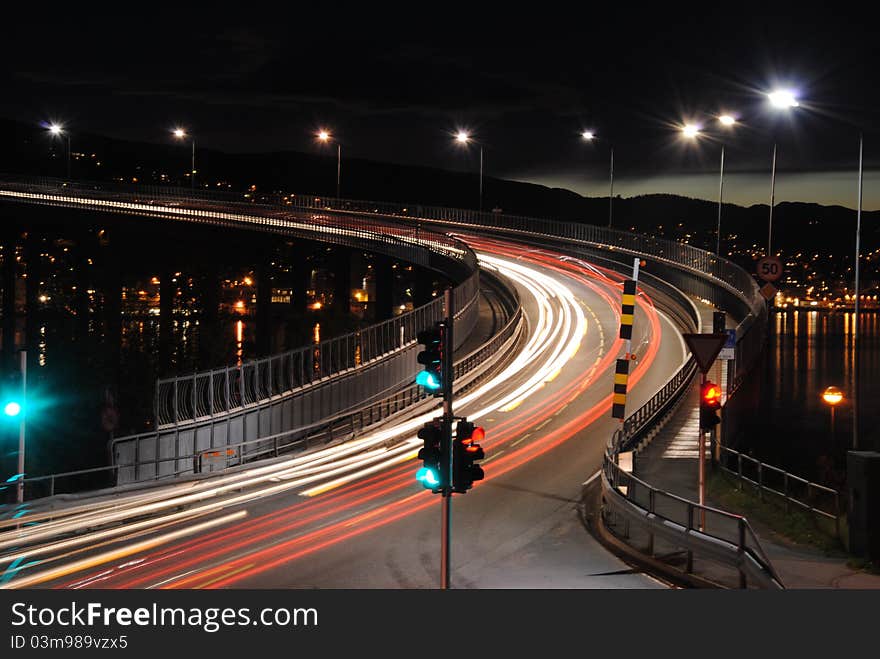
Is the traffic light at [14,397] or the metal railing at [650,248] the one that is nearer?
the traffic light at [14,397]

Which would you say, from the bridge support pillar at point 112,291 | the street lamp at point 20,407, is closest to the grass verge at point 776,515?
the street lamp at point 20,407

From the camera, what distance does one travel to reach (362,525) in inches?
754

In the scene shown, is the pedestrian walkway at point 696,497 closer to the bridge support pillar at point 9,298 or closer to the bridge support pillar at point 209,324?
the bridge support pillar at point 209,324

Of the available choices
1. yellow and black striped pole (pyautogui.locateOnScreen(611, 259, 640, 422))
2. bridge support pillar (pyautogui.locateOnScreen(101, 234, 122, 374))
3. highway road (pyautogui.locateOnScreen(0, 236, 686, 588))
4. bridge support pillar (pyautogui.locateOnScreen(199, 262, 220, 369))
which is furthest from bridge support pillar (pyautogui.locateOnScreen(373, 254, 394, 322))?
yellow and black striped pole (pyautogui.locateOnScreen(611, 259, 640, 422))

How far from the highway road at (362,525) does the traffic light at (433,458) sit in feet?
7.67

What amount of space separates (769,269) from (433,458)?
74.7ft

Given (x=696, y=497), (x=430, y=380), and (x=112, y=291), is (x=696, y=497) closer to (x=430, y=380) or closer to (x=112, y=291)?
(x=430, y=380)

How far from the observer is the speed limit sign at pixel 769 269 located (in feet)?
108

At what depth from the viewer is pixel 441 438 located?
43.2 ft

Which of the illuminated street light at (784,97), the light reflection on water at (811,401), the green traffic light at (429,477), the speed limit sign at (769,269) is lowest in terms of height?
the light reflection on water at (811,401)

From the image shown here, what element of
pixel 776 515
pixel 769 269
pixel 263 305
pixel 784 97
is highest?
pixel 784 97

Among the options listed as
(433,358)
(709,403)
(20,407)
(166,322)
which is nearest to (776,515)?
(709,403)
